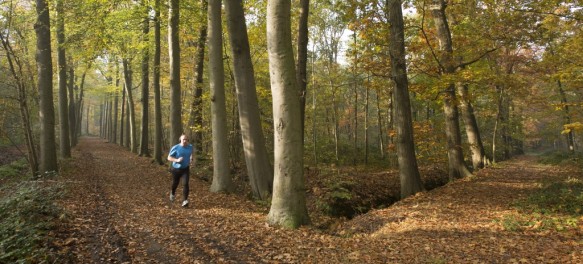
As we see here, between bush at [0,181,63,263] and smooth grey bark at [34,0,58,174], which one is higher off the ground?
smooth grey bark at [34,0,58,174]

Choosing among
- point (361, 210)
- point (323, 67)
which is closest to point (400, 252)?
point (361, 210)

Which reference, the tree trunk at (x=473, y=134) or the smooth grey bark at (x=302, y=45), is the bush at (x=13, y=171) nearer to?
the smooth grey bark at (x=302, y=45)

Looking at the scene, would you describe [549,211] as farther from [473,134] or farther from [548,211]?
[473,134]

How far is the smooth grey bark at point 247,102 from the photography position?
9.39 meters

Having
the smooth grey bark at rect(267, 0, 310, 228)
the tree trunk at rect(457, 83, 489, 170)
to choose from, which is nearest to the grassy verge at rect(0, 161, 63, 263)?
the smooth grey bark at rect(267, 0, 310, 228)

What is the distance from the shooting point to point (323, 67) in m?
27.2

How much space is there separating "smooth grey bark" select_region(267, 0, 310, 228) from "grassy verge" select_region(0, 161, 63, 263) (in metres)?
3.65

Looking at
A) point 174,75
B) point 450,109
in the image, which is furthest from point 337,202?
point 174,75

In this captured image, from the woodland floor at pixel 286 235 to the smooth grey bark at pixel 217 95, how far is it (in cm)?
103

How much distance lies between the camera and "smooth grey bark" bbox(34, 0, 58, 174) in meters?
11.0

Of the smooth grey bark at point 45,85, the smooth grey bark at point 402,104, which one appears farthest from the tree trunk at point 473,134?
the smooth grey bark at point 45,85

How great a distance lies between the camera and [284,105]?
6258 millimetres

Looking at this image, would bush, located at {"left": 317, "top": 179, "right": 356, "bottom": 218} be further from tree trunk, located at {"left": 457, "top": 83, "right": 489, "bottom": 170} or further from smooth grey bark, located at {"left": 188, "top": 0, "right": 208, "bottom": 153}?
tree trunk, located at {"left": 457, "top": 83, "right": 489, "bottom": 170}

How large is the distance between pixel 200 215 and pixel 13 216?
3247mm
